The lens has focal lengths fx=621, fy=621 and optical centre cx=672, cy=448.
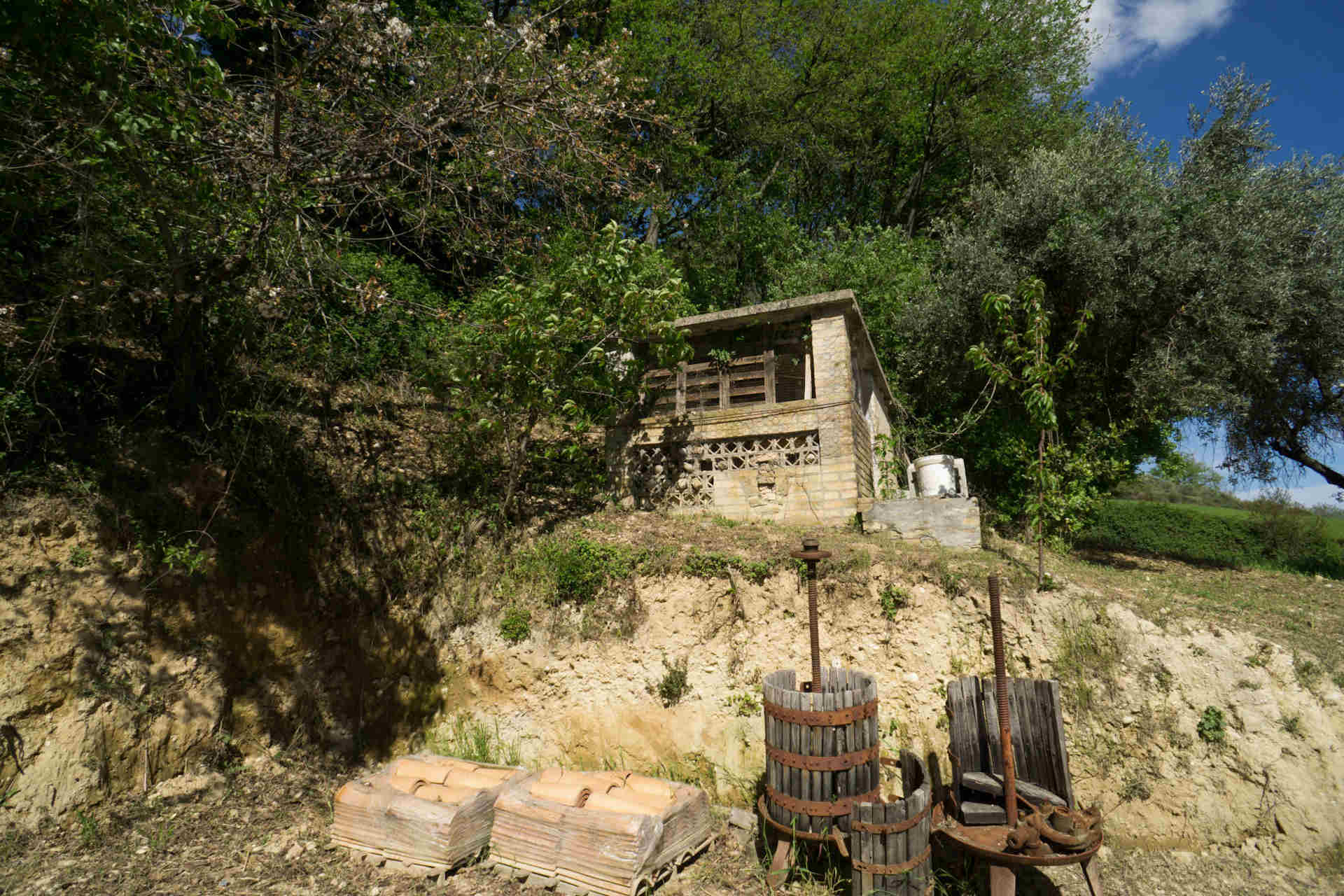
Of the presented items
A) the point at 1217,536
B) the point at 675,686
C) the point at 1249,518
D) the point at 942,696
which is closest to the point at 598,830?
the point at 675,686

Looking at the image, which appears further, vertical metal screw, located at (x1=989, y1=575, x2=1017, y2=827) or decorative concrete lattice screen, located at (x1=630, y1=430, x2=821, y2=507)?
decorative concrete lattice screen, located at (x1=630, y1=430, x2=821, y2=507)

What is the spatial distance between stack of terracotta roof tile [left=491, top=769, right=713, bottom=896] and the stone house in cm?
491

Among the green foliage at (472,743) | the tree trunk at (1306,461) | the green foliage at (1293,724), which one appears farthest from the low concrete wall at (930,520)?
the tree trunk at (1306,461)

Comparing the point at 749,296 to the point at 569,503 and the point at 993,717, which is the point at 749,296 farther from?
the point at 993,717

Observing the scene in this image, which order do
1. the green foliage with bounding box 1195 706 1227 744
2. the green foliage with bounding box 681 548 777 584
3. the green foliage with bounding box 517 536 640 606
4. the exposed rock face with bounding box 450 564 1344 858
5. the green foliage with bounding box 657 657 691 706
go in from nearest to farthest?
the exposed rock face with bounding box 450 564 1344 858, the green foliage with bounding box 1195 706 1227 744, the green foliage with bounding box 657 657 691 706, the green foliage with bounding box 681 548 777 584, the green foliage with bounding box 517 536 640 606

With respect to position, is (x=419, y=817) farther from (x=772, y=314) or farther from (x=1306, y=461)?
(x=1306, y=461)

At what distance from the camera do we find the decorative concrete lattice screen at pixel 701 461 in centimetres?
923

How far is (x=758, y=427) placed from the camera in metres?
9.37

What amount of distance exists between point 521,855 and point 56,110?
6.53 metres

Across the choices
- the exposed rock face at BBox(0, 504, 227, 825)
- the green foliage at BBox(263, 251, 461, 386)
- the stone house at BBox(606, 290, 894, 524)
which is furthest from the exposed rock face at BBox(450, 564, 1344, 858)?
the green foliage at BBox(263, 251, 461, 386)

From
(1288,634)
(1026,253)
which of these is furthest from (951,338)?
(1288,634)

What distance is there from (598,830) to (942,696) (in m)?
3.47

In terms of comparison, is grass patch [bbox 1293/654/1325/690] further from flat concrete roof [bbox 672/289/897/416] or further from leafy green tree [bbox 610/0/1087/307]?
leafy green tree [bbox 610/0/1087/307]

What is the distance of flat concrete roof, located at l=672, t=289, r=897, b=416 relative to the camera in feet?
30.5
